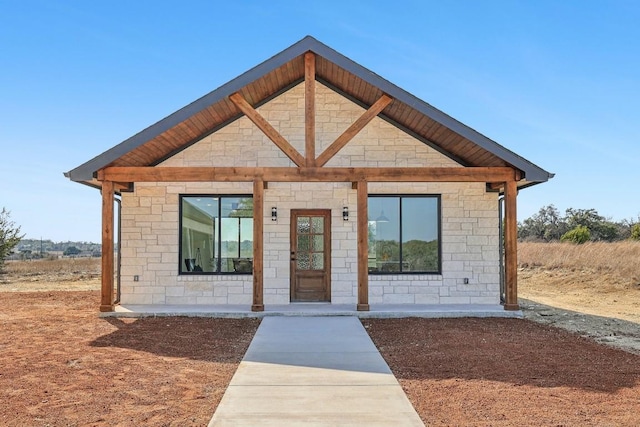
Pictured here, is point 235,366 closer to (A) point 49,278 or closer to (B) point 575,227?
(A) point 49,278

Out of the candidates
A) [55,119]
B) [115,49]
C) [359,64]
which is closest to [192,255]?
[359,64]

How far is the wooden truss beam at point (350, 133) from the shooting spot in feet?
29.9

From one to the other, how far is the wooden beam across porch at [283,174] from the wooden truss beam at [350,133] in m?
0.37

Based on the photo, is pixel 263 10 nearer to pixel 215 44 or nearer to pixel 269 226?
pixel 215 44

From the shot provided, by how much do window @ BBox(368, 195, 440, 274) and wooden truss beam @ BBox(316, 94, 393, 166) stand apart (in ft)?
7.92

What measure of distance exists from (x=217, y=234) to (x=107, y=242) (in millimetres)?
2408

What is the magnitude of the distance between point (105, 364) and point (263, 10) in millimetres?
9566

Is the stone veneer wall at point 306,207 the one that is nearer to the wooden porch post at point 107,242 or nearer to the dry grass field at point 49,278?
the wooden porch post at point 107,242

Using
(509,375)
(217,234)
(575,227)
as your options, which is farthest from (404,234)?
(575,227)

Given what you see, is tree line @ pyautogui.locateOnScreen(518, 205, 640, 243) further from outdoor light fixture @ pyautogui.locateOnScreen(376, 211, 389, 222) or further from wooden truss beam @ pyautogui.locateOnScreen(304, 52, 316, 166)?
wooden truss beam @ pyautogui.locateOnScreen(304, 52, 316, 166)

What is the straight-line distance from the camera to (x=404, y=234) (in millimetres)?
11188

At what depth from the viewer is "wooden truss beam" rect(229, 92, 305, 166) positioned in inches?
359

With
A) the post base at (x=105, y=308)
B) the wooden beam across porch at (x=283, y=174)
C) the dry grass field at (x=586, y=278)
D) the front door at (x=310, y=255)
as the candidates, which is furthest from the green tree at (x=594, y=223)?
the post base at (x=105, y=308)

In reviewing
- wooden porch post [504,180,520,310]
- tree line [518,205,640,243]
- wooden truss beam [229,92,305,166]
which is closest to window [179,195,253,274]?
wooden truss beam [229,92,305,166]
